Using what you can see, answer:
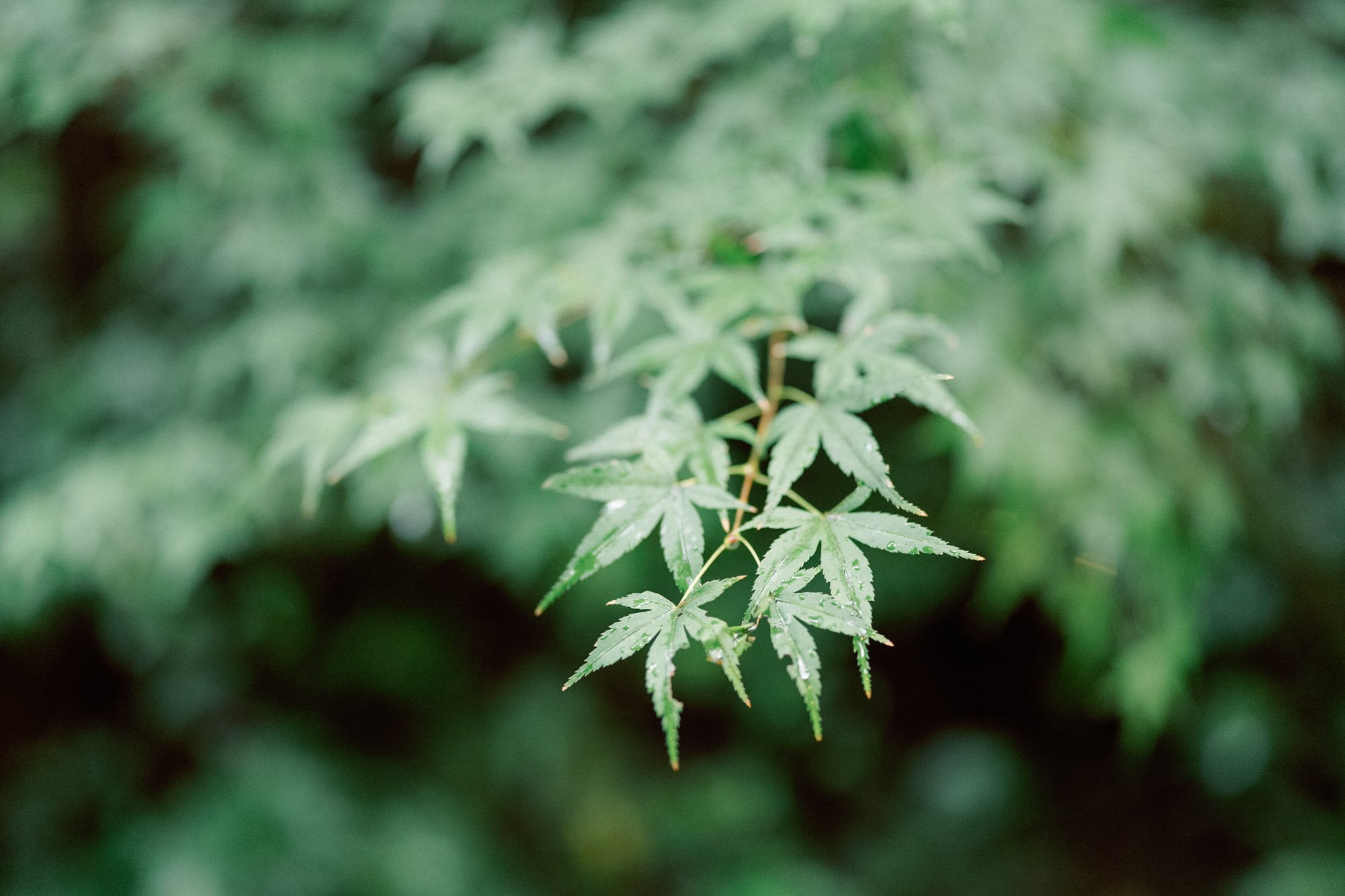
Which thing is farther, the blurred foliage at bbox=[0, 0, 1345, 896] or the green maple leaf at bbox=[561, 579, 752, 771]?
the blurred foliage at bbox=[0, 0, 1345, 896]

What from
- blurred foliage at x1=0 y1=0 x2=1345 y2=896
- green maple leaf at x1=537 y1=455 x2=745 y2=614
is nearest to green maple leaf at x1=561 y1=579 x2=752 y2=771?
green maple leaf at x1=537 y1=455 x2=745 y2=614

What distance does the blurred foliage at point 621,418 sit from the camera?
1.48 m

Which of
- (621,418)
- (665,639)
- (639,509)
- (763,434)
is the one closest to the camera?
(665,639)

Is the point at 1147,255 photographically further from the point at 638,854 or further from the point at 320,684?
the point at 320,684

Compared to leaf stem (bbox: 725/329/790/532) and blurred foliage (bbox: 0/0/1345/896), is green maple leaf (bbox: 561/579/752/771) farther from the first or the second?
blurred foliage (bbox: 0/0/1345/896)

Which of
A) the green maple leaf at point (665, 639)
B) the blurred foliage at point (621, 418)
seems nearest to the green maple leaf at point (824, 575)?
the green maple leaf at point (665, 639)

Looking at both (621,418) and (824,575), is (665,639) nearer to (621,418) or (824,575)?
(824,575)

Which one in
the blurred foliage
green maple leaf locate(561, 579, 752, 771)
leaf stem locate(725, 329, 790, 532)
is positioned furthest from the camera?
the blurred foliage

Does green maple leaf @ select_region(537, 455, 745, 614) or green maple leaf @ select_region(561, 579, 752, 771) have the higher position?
green maple leaf @ select_region(537, 455, 745, 614)

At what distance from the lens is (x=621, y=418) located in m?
2.08

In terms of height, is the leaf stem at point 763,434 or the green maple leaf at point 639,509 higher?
the green maple leaf at point 639,509

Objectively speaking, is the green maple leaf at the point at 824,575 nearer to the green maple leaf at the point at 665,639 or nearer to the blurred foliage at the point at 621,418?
the green maple leaf at the point at 665,639

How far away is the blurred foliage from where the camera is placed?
4.85ft

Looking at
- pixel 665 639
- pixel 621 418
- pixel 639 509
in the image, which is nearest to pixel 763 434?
pixel 639 509
